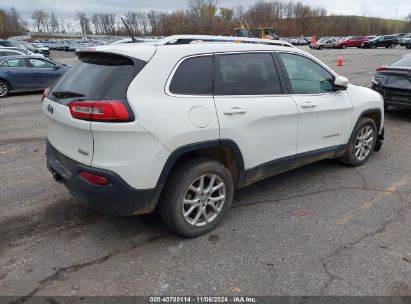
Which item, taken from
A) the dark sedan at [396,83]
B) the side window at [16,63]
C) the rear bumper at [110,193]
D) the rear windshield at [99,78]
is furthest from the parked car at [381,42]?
the rear bumper at [110,193]

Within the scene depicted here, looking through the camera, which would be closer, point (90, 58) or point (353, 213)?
point (90, 58)

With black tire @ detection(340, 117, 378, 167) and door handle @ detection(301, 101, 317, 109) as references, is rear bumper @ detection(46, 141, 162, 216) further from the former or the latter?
black tire @ detection(340, 117, 378, 167)

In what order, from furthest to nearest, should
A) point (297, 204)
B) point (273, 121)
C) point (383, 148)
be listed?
1. point (383, 148)
2. point (297, 204)
3. point (273, 121)

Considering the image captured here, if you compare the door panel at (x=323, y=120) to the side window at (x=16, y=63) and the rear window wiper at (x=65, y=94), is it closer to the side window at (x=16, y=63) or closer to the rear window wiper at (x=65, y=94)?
the rear window wiper at (x=65, y=94)

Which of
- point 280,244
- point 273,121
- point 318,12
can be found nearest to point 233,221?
point 280,244

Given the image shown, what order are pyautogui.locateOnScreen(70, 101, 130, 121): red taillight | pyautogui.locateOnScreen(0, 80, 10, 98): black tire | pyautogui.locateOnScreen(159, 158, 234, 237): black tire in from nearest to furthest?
1. pyautogui.locateOnScreen(70, 101, 130, 121): red taillight
2. pyautogui.locateOnScreen(159, 158, 234, 237): black tire
3. pyautogui.locateOnScreen(0, 80, 10, 98): black tire

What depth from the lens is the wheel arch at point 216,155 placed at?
302 centimetres

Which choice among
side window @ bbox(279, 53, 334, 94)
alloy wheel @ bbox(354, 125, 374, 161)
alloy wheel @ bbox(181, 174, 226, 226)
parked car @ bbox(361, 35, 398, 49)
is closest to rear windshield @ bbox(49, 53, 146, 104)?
alloy wheel @ bbox(181, 174, 226, 226)

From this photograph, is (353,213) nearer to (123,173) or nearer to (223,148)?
(223,148)

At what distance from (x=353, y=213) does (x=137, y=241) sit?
7.56 ft

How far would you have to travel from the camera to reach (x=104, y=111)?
2.76 m

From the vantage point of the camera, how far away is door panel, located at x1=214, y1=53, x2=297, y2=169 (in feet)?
11.0

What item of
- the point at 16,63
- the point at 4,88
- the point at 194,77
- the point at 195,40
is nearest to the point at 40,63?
the point at 16,63

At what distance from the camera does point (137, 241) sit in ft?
11.0
